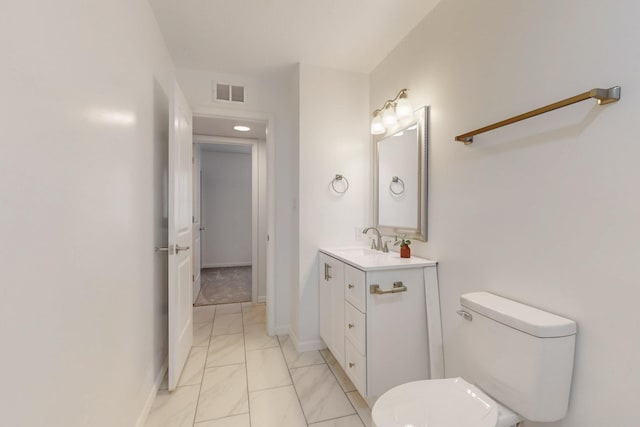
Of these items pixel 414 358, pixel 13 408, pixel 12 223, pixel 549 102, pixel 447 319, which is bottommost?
pixel 414 358

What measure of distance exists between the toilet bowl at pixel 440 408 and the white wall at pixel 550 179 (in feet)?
0.94

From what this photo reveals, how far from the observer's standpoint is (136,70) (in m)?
1.54

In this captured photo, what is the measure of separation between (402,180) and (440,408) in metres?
1.41

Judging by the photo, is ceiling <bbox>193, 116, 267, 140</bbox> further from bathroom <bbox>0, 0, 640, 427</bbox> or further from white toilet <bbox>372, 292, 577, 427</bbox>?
white toilet <bbox>372, 292, 577, 427</bbox>

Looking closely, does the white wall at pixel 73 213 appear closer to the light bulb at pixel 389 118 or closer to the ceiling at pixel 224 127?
the ceiling at pixel 224 127

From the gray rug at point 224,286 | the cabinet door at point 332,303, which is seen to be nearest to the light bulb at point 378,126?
the cabinet door at point 332,303

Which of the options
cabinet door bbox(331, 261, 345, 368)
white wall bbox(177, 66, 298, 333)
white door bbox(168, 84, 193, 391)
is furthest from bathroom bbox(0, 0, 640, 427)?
white wall bbox(177, 66, 298, 333)

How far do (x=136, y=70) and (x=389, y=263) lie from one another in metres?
1.74

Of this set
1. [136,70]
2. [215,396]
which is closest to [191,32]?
[136,70]

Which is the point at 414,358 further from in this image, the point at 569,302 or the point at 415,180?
the point at 415,180

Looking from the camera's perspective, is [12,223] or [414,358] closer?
[12,223]

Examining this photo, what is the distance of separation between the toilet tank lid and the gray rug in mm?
3098

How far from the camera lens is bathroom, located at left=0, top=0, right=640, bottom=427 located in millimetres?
855

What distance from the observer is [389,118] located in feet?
7.00
